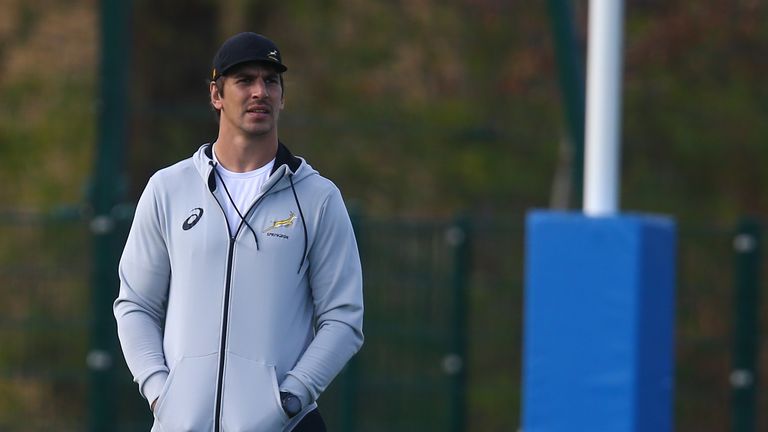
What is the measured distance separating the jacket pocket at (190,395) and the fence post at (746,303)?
682 cm

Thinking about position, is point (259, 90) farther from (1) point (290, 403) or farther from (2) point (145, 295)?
(1) point (290, 403)

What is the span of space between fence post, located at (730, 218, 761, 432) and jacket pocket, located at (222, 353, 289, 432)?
22.2 ft

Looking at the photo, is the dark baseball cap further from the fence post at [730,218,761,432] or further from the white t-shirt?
the fence post at [730,218,761,432]

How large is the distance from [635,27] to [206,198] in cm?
1219

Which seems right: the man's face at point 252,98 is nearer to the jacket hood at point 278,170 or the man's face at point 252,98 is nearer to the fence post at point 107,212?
the jacket hood at point 278,170

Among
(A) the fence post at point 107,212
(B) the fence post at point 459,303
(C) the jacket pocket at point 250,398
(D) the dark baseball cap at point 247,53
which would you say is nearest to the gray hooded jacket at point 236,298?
(C) the jacket pocket at point 250,398

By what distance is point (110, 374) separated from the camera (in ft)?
28.0

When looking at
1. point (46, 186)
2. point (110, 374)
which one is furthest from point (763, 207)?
point (110, 374)

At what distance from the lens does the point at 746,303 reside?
10.0m

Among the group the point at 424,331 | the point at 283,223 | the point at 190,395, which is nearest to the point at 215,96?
the point at 283,223

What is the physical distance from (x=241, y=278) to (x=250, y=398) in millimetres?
288

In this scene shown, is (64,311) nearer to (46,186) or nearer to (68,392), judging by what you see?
(68,392)

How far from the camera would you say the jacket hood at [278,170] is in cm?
378

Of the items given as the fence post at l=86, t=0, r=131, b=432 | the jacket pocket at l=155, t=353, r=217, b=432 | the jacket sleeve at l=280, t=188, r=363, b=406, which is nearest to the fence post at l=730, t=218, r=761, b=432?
the fence post at l=86, t=0, r=131, b=432
